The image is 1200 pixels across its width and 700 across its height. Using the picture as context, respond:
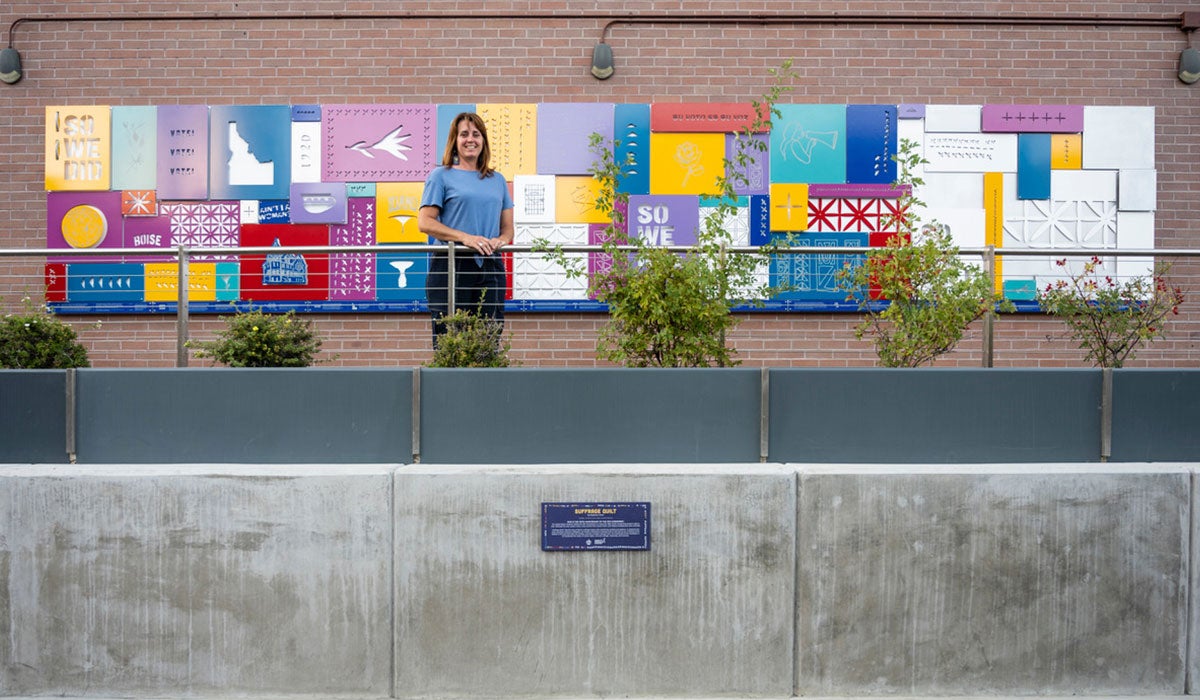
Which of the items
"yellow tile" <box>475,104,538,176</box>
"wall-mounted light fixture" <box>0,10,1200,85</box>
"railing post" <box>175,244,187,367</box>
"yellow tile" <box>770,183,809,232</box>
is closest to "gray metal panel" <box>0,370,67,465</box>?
"railing post" <box>175,244,187,367</box>

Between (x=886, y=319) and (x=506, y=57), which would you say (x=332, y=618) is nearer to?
(x=886, y=319)

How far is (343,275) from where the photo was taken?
871 centimetres

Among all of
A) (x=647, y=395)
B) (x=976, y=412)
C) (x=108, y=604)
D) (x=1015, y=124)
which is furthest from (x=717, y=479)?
(x=1015, y=124)

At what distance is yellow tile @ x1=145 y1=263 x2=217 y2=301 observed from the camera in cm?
866

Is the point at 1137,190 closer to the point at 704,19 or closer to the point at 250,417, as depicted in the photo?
the point at 704,19

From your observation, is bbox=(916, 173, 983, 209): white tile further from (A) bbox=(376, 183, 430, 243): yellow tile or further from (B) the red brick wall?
(A) bbox=(376, 183, 430, 243): yellow tile

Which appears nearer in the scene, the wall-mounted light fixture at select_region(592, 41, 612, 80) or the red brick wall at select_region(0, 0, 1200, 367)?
the wall-mounted light fixture at select_region(592, 41, 612, 80)

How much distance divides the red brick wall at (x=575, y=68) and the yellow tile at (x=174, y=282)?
0.24m

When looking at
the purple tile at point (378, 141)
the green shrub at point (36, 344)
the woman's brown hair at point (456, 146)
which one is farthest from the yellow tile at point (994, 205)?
the green shrub at point (36, 344)

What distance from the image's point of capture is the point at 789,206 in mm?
8719

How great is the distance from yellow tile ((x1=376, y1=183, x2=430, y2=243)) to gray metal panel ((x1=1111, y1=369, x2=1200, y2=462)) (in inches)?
232

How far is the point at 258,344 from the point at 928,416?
3572mm

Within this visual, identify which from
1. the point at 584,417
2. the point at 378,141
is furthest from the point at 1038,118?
the point at 584,417

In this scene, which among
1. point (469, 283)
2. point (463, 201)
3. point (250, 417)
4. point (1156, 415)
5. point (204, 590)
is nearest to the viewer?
point (204, 590)
